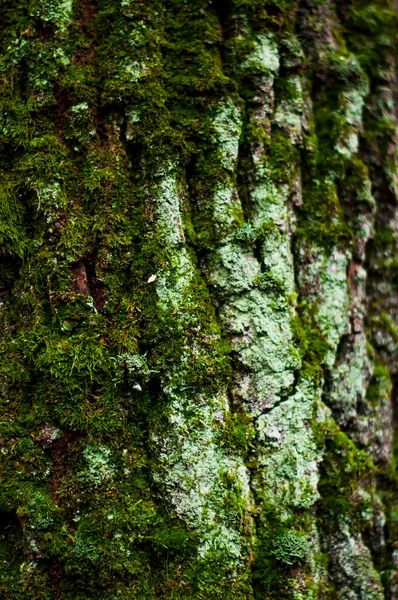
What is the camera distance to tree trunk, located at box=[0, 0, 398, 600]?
1938mm

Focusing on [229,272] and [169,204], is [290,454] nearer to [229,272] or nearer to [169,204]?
[229,272]

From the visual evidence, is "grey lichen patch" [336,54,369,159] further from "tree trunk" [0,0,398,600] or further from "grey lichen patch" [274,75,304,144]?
"grey lichen patch" [274,75,304,144]

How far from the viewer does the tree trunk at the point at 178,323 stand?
1938 mm

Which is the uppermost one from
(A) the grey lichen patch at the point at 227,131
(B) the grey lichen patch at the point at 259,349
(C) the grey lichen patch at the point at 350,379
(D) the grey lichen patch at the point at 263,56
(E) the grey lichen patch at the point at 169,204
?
(D) the grey lichen patch at the point at 263,56

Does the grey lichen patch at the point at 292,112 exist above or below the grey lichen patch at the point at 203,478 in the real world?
above

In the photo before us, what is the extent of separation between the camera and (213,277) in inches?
84.7

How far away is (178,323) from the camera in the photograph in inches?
80.3

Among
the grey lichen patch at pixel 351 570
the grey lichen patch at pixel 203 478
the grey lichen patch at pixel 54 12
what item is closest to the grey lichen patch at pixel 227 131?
the grey lichen patch at pixel 54 12

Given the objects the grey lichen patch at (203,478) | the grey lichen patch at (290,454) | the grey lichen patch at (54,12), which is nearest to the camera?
the grey lichen patch at (203,478)

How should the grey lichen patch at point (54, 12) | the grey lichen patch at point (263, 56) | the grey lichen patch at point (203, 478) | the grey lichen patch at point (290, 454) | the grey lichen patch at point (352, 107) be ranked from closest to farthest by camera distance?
the grey lichen patch at point (203, 478) → the grey lichen patch at point (290, 454) → the grey lichen patch at point (54, 12) → the grey lichen patch at point (263, 56) → the grey lichen patch at point (352, 107)

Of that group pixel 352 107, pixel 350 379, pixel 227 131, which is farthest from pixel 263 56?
pixel 350 379

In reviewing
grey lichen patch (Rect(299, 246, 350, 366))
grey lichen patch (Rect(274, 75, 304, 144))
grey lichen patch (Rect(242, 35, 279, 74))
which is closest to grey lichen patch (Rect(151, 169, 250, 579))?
grey lichen patch (Rect(299, 246, 350, 366))

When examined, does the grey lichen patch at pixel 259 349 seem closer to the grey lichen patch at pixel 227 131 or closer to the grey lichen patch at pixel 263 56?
the grey lichen patch at pixel 227 131

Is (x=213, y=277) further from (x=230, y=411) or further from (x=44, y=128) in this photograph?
(x=44, y=128)
